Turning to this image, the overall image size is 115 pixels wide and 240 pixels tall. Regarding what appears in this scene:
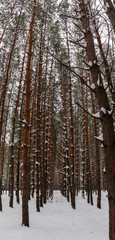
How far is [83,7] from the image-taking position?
2.90 m

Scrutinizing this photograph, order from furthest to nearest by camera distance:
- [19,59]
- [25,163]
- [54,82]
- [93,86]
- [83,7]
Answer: [54,82]
[19,59]
[25,163]
[83,7]
[93,86]

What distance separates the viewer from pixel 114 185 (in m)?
2.04

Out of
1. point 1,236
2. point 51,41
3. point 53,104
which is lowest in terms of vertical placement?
point 1,236

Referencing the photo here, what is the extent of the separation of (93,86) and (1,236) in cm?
427

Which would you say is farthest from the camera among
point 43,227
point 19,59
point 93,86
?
point 19,59

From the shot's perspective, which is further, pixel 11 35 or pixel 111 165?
pixel 11 35

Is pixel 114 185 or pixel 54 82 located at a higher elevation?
pixel 54 82

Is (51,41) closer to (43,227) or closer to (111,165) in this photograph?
(43,227)

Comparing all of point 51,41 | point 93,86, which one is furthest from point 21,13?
point 93,86

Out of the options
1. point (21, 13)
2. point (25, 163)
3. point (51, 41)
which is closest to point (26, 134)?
point (25, 163)

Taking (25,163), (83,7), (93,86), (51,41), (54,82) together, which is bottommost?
(25,163)

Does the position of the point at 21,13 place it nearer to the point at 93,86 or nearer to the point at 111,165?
the point at 93,86

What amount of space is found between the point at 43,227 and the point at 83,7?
Result: 6.06m

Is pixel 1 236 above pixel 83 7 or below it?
below
